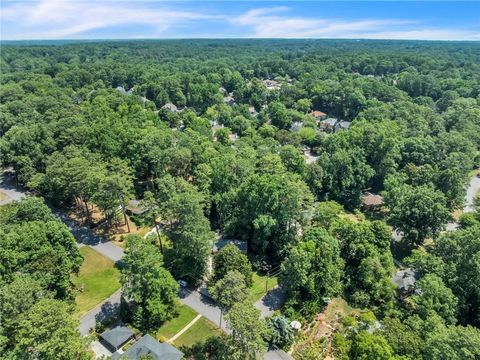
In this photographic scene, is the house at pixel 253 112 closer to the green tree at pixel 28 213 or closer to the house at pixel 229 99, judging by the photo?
the house at pixel 229 99

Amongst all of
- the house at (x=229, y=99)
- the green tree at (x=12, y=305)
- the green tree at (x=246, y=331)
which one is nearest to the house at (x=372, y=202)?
the green tree at (x=246, y=331)

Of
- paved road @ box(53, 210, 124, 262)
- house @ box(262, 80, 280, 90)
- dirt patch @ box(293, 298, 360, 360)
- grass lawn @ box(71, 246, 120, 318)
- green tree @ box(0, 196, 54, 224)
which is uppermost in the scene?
house @ box(262, 80, 280, 90)

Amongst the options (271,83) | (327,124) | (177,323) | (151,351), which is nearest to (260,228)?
(177,323)

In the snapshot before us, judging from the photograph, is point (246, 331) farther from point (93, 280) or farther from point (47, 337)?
point (93, 280)

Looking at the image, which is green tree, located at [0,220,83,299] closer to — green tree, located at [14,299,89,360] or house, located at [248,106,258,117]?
green tree, located at [14,299,89,360]

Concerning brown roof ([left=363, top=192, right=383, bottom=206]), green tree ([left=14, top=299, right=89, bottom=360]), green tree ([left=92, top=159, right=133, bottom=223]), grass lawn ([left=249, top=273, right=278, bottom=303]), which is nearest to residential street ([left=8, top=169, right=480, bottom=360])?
grass lawn ([left=249, top=273, right=278, bottom=303])

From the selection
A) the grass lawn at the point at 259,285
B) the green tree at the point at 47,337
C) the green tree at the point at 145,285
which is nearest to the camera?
the green tree at the point at 47,337
